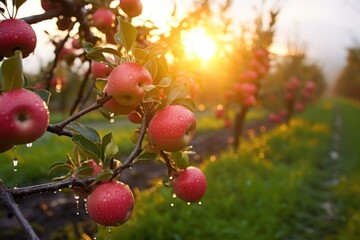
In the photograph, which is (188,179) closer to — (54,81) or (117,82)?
(117,82)

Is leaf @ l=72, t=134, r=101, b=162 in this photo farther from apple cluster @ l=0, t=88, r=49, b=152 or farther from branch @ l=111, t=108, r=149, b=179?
apple cluster @ l=0, t=88, r=49, b=152

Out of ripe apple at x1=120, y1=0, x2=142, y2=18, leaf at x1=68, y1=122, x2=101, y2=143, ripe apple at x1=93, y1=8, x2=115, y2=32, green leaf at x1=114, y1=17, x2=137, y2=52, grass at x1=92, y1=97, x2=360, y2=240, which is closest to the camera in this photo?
green leaf at x1=114, y1=17, x2=137, y2=52

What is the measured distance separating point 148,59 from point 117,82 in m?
0.16

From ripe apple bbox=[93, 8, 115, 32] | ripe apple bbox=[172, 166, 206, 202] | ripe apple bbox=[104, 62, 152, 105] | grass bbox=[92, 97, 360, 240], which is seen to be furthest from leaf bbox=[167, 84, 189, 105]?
grass bbox=[92, 97, 360, 240]

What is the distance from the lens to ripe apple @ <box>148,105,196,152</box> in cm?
111

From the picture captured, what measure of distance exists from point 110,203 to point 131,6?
2.54ft

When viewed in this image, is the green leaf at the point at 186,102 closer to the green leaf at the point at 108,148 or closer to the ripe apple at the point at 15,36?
the green leaf at the point at 108,148

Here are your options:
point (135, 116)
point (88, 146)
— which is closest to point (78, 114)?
A: point (88, 146)

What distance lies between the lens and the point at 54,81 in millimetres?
3443

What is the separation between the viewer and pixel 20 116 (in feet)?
2.85

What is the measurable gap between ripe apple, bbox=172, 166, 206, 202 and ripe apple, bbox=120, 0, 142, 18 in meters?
0.62

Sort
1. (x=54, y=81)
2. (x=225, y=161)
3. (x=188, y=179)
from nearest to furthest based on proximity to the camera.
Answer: (x=188, y=179) < (x=54, y=81) < (x=225, y=161)

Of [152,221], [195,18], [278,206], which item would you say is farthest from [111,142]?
[278,206]

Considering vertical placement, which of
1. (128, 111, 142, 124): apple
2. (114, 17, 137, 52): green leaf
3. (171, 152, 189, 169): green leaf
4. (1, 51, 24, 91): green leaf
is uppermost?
(114, 17, 137, 52): green leaf
